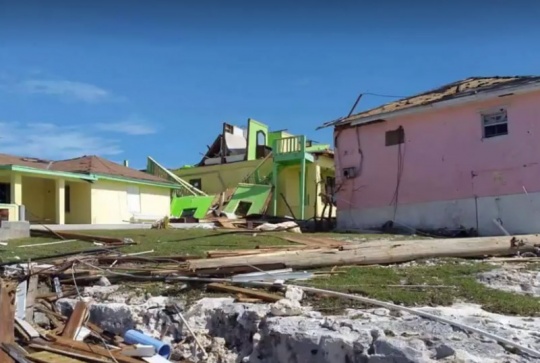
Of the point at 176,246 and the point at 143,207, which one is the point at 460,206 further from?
the point at 143,207

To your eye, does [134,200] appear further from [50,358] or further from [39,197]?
[50,358]

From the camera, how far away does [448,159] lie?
18.1m

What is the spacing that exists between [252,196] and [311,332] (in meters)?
24.2

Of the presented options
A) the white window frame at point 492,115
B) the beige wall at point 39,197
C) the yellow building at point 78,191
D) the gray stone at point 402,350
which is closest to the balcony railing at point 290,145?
the yellow building at point 78,191

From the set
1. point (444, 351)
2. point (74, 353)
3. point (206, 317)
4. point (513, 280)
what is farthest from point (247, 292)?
point (513, 280)

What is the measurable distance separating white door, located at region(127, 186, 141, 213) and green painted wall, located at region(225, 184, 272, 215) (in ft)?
15.7

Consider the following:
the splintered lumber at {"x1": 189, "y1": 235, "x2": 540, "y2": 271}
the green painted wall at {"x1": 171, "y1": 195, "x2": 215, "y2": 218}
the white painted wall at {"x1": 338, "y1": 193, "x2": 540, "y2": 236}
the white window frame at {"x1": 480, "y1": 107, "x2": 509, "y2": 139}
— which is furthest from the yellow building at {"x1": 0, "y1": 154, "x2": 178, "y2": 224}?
the splintered lumber at {"x1": 189, "y1": 235, "x2": 540, "y2": 271}

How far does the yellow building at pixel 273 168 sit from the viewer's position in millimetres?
29672

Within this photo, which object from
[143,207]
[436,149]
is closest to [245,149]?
[143,207]

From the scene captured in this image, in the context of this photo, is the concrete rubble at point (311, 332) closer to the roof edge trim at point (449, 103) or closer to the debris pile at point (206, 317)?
the debris pile at point (206, 317)

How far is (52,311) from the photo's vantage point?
7297 millimetres

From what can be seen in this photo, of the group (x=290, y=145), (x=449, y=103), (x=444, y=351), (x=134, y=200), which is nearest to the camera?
(x=444, y=351)

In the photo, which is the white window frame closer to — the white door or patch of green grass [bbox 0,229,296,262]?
patch of green grass [bbox 0,229,296,262]

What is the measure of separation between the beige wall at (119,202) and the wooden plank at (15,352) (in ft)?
68.4
